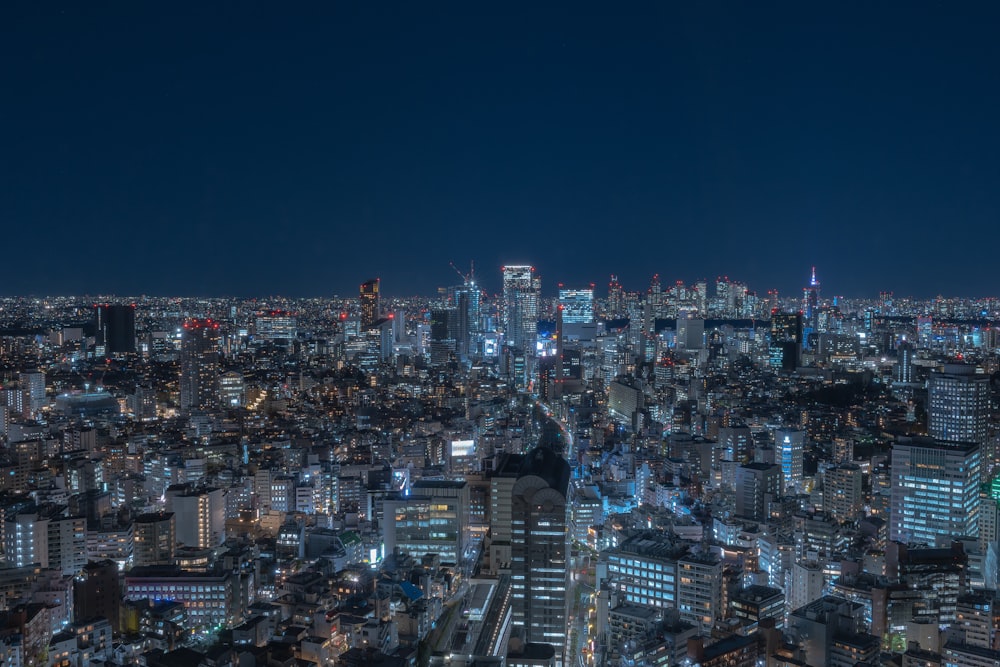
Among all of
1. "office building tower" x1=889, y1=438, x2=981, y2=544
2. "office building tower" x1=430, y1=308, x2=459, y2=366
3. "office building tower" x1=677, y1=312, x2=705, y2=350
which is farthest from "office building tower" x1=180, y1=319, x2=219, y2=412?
"office building tower" x1=677, y1=312, x2=705, y2=350

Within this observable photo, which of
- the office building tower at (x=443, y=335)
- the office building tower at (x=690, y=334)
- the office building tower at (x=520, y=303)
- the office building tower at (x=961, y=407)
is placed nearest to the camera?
the office building tower at (x=961, y=407)

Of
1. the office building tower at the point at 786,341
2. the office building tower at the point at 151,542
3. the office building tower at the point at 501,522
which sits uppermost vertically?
the office building tower at the point at 786,341

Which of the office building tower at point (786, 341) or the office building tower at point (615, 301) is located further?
the office building tower at point (615, 301)

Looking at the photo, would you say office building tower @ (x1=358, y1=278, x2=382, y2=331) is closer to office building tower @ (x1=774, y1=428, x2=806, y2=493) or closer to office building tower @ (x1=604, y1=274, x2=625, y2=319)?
office building tower @ (x1=604, y1=274, x2=625, y2=319)

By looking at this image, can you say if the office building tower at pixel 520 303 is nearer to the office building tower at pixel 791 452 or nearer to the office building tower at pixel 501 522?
the office building tower at pixel 791 452

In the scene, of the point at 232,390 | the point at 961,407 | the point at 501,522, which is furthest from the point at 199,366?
the point at 961,407

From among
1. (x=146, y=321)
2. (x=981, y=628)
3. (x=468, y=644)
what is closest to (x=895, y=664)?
(x=981, y=628)

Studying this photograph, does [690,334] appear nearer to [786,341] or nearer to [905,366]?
[786,341]

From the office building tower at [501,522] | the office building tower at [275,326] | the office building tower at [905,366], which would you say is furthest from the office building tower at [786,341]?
the office building tower at [501,522]
